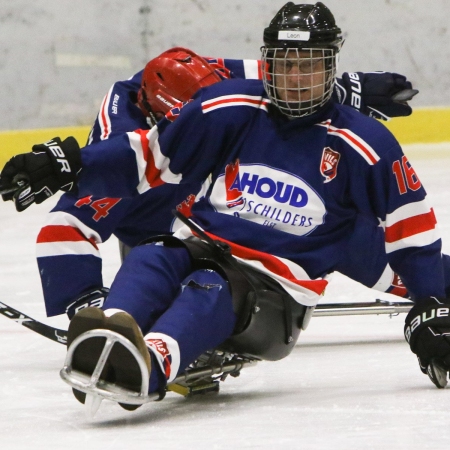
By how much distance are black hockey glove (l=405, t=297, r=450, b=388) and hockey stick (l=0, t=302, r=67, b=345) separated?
102cm

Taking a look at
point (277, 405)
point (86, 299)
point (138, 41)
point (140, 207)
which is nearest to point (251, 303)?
point (277, 405)

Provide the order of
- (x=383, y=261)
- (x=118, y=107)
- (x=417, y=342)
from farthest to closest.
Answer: (x=118, y=107) < (x=383, y=261) < (x=417, y=342)

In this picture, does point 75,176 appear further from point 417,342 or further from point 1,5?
point 1,5

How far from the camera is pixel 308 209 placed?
2.20 m

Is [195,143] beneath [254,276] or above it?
above

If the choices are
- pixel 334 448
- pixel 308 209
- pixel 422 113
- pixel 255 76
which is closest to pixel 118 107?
pixel 255 76

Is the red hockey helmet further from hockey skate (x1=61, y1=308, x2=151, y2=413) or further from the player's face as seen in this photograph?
hockey skate (x1=61, y1=308, x2=151, y2=413)

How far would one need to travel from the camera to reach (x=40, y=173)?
2.10 m

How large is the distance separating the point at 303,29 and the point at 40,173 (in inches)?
24.0

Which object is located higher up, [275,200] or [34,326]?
[275,200]

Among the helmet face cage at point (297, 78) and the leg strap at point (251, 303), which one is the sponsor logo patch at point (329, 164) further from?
the leg strap at point (251, 303)

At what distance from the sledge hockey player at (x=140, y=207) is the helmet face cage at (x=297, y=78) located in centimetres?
49

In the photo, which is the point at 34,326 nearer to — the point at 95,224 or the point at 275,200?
the point at 95,224

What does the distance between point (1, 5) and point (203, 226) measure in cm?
367
